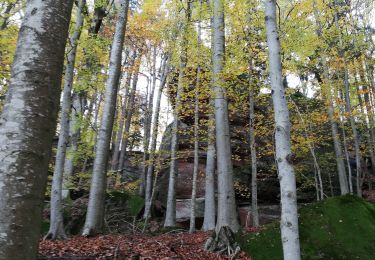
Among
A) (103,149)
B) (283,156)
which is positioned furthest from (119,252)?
(103,149)

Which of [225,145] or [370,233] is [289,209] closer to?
[370,233]

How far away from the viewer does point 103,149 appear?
8.83 meters

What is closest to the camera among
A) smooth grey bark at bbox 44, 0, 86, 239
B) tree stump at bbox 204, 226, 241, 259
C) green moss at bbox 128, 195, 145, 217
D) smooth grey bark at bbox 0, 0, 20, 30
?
tree stump at bbox 204, 226, 241, 259

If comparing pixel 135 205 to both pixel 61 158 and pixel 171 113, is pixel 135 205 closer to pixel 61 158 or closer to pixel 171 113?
pixel 171 113

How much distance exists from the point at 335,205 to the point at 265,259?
7.28 ft

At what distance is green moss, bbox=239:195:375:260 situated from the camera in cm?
670

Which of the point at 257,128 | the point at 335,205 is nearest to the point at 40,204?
the point at 335,205

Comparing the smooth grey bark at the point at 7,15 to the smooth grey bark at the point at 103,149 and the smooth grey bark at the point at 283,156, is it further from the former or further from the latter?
the smooth grey bark at the point at 283,156

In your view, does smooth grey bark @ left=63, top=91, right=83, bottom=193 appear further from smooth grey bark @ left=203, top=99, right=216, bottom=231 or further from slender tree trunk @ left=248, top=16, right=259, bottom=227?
slender tree trunk @ left=248, top=16, right=259, bottom=227

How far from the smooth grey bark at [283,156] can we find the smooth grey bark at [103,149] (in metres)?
4.94

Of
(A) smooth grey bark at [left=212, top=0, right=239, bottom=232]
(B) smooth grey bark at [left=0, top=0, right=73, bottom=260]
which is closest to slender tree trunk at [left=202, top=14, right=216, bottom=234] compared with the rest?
(A) smooth grey bark at [left=212, top=0, right=239, bottom=232]

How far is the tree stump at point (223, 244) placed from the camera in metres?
7.31

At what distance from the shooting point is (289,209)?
507cm

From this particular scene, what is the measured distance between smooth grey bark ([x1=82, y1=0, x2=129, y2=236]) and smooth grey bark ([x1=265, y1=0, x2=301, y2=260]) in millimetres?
4936
